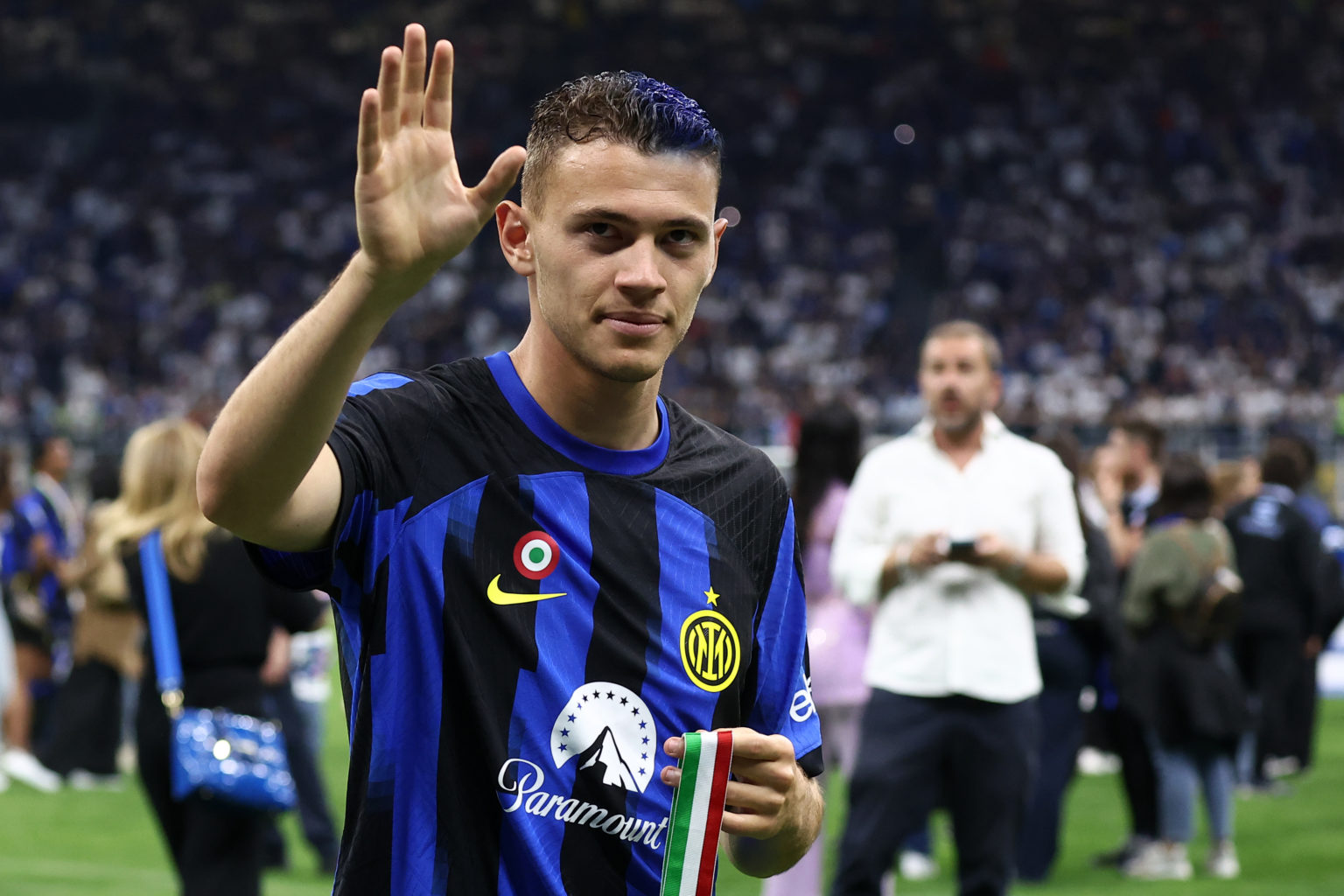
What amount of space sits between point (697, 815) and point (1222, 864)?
6.61m

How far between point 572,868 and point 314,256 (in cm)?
3075

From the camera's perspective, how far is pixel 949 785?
18.4ft

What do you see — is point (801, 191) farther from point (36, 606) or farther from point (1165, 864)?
point (1165, 864)

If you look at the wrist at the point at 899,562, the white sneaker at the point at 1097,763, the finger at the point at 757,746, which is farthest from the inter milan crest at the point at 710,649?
the white sneaker at the point at 1097,763

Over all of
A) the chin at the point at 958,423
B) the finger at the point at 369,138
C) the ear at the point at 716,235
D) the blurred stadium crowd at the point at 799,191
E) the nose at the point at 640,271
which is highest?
the blurred stadium crowd at the point at 799,191

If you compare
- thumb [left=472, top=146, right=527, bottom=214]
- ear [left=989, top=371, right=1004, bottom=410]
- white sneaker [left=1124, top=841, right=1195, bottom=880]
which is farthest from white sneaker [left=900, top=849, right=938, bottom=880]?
thumb [left=472, top=146, right=527, bottom=214]

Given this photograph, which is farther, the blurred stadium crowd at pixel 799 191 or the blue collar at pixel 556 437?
the blurred stadium crowd at pixel 799 191

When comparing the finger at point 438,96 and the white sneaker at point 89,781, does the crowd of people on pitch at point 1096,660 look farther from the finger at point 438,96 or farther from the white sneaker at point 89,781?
the white sneaker at point 89,781

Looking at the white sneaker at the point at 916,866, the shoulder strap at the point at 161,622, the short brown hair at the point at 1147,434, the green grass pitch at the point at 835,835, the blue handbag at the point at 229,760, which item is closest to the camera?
the blue handbag at the point at 229,760

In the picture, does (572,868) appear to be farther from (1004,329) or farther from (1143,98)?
(1143,98)

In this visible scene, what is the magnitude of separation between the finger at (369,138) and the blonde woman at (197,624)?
12.3 feet

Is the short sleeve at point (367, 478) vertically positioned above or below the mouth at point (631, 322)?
below

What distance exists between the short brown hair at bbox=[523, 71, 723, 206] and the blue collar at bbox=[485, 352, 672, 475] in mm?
231

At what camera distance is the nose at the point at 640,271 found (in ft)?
6.67
